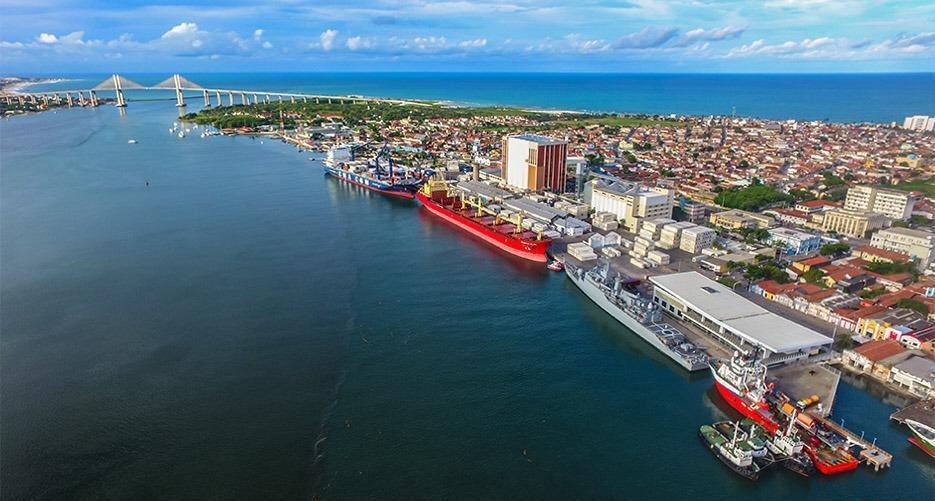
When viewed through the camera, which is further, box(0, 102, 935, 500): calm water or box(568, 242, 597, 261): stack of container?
box(568, 242, 597, 261): stack of container

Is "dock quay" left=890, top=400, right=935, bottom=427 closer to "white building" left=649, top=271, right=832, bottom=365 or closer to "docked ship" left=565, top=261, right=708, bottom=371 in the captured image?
"white building" left=649, top=271, right=832, bottom=365

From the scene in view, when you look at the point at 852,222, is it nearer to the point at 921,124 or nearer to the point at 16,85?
the point at 921,124

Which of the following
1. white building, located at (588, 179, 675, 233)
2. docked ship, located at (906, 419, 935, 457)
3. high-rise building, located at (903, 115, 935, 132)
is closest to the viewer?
docked ship, located at (906, 419, 935, 457)

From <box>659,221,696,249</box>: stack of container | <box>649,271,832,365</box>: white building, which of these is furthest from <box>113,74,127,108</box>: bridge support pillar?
<box>649,271,832,365</box>: white building

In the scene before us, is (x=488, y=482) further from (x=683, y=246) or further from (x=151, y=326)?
(x=683, y=246)

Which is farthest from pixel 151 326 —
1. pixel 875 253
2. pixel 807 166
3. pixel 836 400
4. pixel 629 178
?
pixel 807 166

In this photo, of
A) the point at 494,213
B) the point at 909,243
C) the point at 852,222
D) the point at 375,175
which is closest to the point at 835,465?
the point at 909,243
